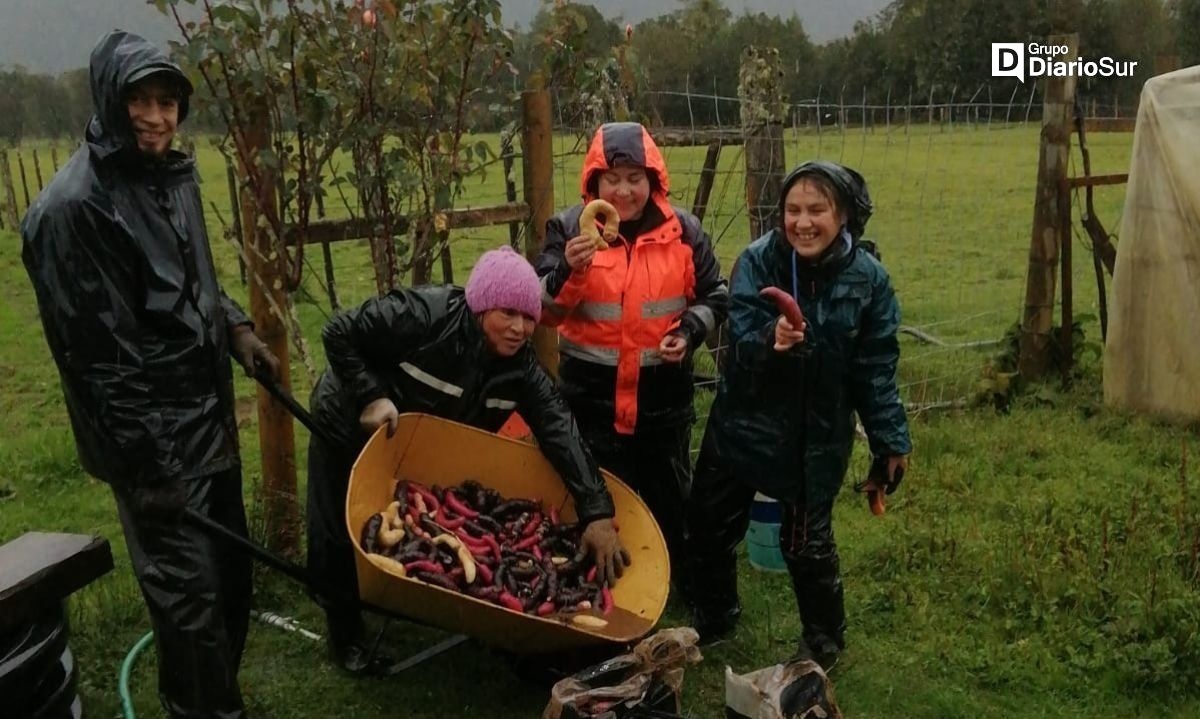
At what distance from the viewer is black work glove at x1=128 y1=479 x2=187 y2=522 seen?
113 inches

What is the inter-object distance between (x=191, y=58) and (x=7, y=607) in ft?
6.08

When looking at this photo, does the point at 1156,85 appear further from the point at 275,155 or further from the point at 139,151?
the point at 139,151

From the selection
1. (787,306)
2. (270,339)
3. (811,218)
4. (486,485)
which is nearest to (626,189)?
(811,218)

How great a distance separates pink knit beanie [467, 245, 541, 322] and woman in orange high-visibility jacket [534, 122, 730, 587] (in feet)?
1.05

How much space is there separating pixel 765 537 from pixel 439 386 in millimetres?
1859

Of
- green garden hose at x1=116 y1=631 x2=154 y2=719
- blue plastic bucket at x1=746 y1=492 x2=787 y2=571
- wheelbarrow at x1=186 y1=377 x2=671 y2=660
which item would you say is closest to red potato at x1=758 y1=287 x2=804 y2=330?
wheelbarrow at x1=186 y1=377 x2=671 y2=660

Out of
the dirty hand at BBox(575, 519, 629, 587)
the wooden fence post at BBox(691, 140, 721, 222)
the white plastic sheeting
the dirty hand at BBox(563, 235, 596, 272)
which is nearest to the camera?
the dirty hand at BBox(575, 519, 629, 587)

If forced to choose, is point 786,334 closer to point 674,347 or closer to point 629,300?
point 674,347

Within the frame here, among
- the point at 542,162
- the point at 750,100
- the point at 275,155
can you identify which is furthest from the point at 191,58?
the point at 750,100

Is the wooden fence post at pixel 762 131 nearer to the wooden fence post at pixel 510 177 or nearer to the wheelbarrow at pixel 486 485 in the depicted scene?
the wooden fence post at pixel 510 177

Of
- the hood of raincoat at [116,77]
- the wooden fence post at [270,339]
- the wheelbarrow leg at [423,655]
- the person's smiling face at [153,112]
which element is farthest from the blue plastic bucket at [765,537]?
the hood of raincoat at [116,77]

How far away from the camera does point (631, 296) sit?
384 cm

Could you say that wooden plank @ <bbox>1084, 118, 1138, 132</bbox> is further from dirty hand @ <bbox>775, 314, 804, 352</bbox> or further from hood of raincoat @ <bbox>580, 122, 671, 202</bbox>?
dirty hand @ <bbox>775, 314, 804, 352</bbox>

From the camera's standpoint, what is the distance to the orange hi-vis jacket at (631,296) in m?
3.82
